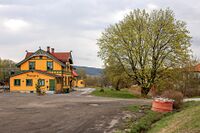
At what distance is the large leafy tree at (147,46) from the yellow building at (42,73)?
38.8 ft

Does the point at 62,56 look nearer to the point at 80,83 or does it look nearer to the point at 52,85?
the point at 52,85

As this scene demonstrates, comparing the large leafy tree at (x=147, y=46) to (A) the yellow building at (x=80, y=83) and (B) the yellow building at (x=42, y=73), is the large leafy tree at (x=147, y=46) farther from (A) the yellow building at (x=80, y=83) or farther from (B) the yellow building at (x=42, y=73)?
(A) the yellow building at (x=80, y=83)

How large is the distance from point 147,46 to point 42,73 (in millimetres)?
19240

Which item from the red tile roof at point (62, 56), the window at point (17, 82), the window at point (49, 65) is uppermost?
the red tile roof at point (62, 56)

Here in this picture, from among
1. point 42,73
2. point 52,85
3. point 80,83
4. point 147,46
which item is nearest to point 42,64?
point 42,73

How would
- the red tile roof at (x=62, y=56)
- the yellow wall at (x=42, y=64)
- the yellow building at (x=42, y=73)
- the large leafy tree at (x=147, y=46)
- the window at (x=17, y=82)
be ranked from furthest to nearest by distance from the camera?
Answer: 1. the red tile roof at (x=62, y=56)
2. the yellow wall at (x=42, y=64)
3. the window at (x=17, y=82)
4. the yellow building at (x=42, y=73)
5. the large leafy tree at (x=147, y=46)

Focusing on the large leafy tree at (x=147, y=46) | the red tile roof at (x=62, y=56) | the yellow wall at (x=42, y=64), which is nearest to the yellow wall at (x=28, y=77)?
the yellow wall at (x=42, y=64)

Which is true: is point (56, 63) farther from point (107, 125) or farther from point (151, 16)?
point (107, 125)

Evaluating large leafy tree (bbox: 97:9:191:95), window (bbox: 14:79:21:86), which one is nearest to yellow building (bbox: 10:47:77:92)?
window (bbox: 14:79:21:86)

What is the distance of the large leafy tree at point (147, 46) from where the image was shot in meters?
36.2

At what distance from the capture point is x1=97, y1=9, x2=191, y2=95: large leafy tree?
119 ft

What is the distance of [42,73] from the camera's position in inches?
1754

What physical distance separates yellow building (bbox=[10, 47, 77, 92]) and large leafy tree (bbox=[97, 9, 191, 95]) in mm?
11830

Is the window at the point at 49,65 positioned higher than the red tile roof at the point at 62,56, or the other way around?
the red tile roof at the point at 62,56
